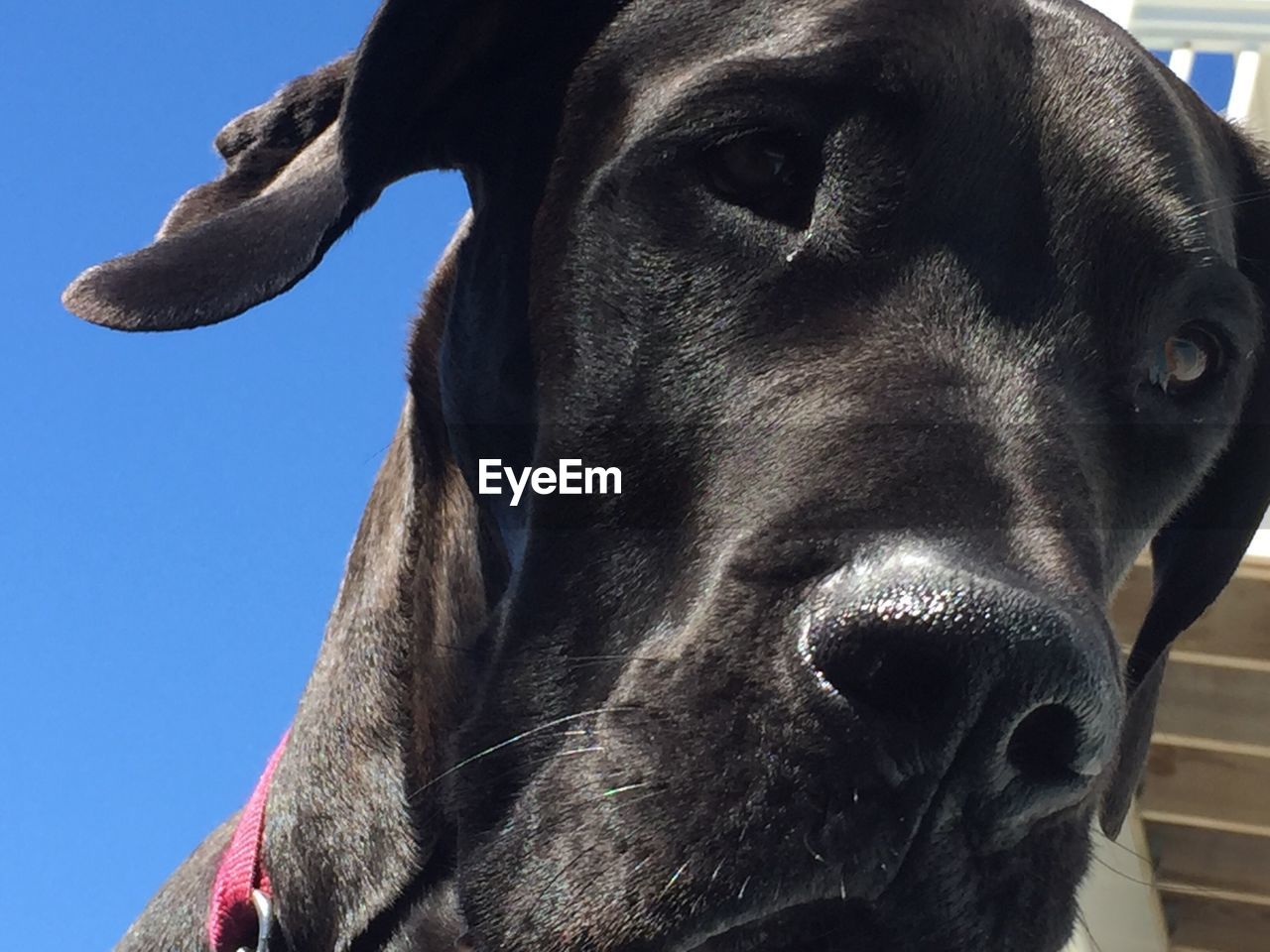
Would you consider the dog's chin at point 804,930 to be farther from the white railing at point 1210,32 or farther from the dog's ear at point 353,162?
the white railing at point 1210,32

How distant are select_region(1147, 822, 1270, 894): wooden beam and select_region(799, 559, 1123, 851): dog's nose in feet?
11.6

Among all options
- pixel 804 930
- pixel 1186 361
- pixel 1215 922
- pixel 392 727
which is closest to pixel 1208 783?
pixel 1215 922

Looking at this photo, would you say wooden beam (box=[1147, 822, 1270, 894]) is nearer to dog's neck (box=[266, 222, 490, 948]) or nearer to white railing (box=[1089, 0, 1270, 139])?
white railing (box=[1089, 0, 1270, 139])

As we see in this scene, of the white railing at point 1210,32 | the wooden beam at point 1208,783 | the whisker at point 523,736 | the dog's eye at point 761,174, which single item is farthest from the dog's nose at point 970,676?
the white railing at point 1210,32

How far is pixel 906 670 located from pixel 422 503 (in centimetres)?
108

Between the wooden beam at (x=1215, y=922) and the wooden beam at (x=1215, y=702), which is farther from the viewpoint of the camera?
the wooden beam at (x=1215, y=922)

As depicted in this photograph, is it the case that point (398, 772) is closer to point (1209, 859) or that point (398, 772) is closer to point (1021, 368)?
point (1021, 368)

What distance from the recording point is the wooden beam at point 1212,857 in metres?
4.87

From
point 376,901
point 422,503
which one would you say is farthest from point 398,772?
point 422,503

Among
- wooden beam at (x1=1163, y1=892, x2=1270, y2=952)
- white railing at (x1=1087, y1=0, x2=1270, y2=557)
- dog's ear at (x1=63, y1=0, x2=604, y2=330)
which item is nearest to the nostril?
dog's ear at (x1=63, y1=0, x2=604, y2=330)

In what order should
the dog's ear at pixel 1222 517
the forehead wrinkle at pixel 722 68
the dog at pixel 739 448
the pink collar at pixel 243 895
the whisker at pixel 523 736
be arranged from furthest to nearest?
1. the dog's ear at pixel 1222 517
2. the pink collar at pixel 243 895
3. the forehead wrinkle at pixel 722 68
4. the whisker at pixel 523 736
5. the dog at pixel 739 448

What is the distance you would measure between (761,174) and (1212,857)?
3.62 metres

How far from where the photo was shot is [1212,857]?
4930 mm

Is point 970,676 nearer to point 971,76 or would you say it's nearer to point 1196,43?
point 971,76
